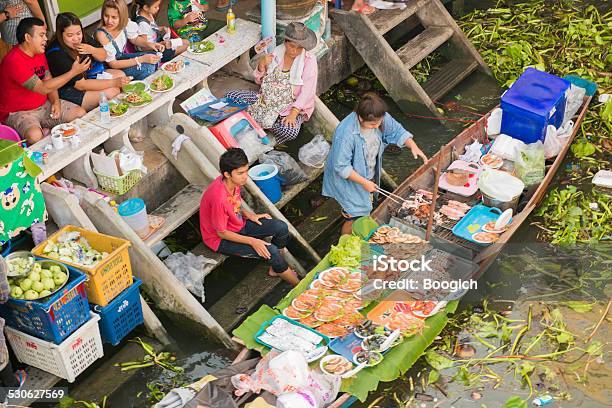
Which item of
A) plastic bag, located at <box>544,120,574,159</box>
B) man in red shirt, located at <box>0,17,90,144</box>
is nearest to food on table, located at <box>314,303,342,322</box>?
man in red shirt, located at <box>0,17,90,144</box>

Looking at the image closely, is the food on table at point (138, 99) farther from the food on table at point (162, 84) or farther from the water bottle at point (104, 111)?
the water bottle at point (104, 111)

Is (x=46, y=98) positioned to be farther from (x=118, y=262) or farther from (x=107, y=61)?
(x=118, y=262)

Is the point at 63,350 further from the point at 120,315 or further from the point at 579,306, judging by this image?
the point at 579,306

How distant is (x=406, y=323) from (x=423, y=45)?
564cm

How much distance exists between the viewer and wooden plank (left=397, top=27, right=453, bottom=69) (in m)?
11.9

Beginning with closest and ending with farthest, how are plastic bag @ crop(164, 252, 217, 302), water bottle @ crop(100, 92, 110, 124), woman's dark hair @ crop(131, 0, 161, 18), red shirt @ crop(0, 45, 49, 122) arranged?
red shirt @ crop(0, 45, 49, 122), plastic bag @ crop(164, 252, 217, 302), water bottle @ crop(100, 92, 110, 124), woman's dark hair @ crop(131, 0, 161, 18)

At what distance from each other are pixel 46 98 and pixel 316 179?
341cm

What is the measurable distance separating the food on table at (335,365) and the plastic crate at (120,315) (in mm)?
1862

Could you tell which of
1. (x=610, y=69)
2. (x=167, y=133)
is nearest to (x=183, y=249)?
(x=167, y=133)

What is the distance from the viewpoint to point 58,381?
749cm

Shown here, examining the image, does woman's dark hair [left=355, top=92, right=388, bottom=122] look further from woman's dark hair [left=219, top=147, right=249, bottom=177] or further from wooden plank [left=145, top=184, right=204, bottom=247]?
wooden plank [left=145, top=184, right=204, bottom=247]

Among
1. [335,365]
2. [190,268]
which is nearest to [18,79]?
[190,268]

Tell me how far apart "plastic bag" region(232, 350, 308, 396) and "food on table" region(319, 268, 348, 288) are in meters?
1.14

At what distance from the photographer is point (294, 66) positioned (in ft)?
31.6
